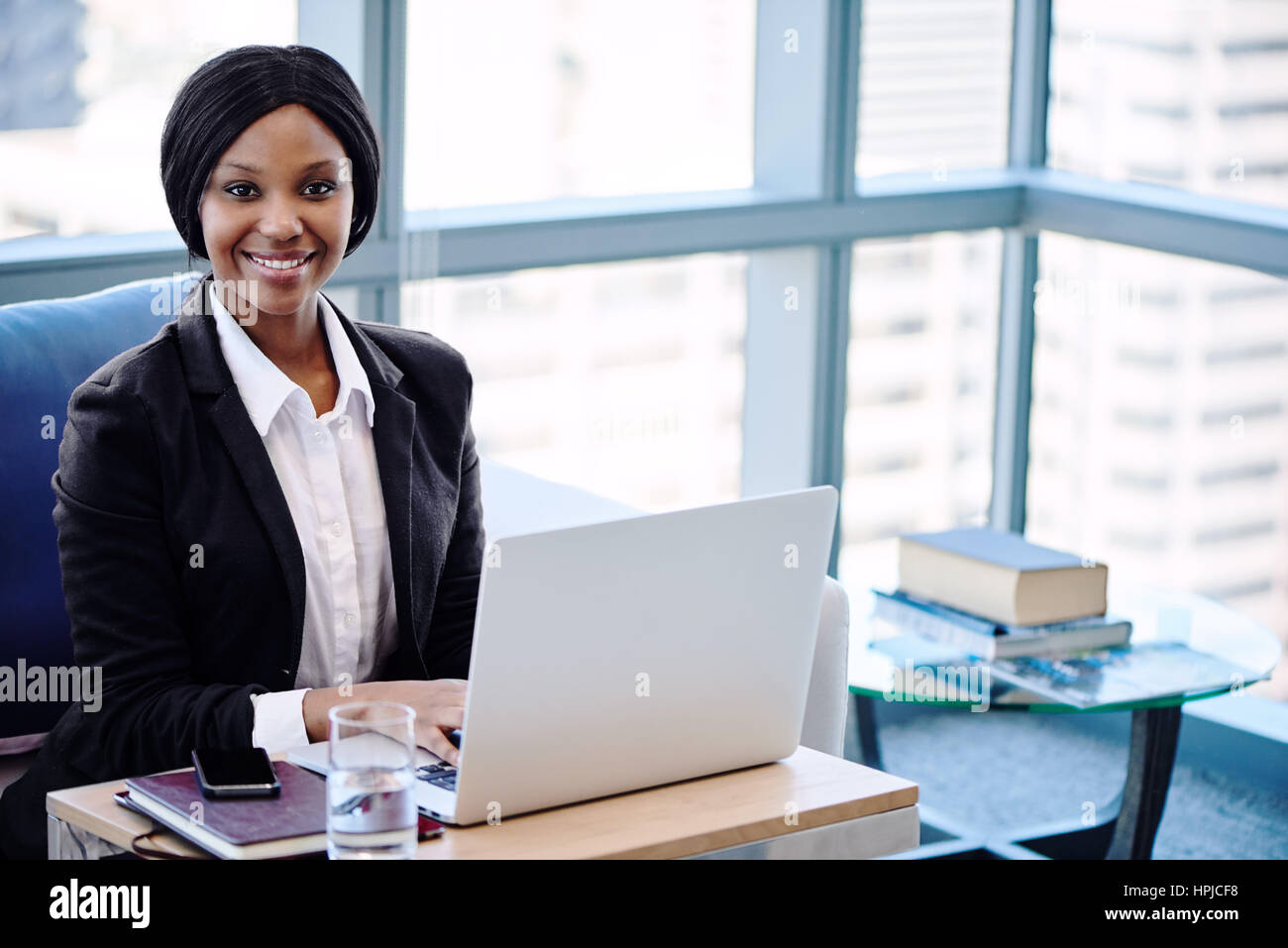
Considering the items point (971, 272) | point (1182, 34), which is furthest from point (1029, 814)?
point (1182, 34)

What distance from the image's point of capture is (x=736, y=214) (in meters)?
3.46

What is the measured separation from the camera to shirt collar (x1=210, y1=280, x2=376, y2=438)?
6.01 ft

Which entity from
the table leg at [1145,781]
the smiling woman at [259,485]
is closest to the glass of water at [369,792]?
the smiling woman at [259,485]

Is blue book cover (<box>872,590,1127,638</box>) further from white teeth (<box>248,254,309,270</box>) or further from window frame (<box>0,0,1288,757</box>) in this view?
white teeth (<box>248,254,309,270</box>)

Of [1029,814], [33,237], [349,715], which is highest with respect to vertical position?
Result: [33,237]

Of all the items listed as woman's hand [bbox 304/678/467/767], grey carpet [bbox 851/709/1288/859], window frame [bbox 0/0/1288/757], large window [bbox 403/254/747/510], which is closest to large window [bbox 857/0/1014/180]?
window frame [bbox 0/0/1288/757]

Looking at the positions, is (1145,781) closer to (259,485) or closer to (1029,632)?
(1029,632)

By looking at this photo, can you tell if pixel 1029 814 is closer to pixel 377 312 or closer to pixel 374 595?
pixel 377 312

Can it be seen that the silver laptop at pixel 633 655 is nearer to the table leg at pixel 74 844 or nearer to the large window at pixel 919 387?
the table leg at pixel 74 844

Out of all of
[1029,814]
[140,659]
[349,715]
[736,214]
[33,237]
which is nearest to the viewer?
[349,715]

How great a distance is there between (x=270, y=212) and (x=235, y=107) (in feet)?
0.38

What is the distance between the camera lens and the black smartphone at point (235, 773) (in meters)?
1.36

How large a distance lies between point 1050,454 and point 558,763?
2.83 m

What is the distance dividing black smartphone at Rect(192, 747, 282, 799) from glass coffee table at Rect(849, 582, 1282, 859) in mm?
1115
